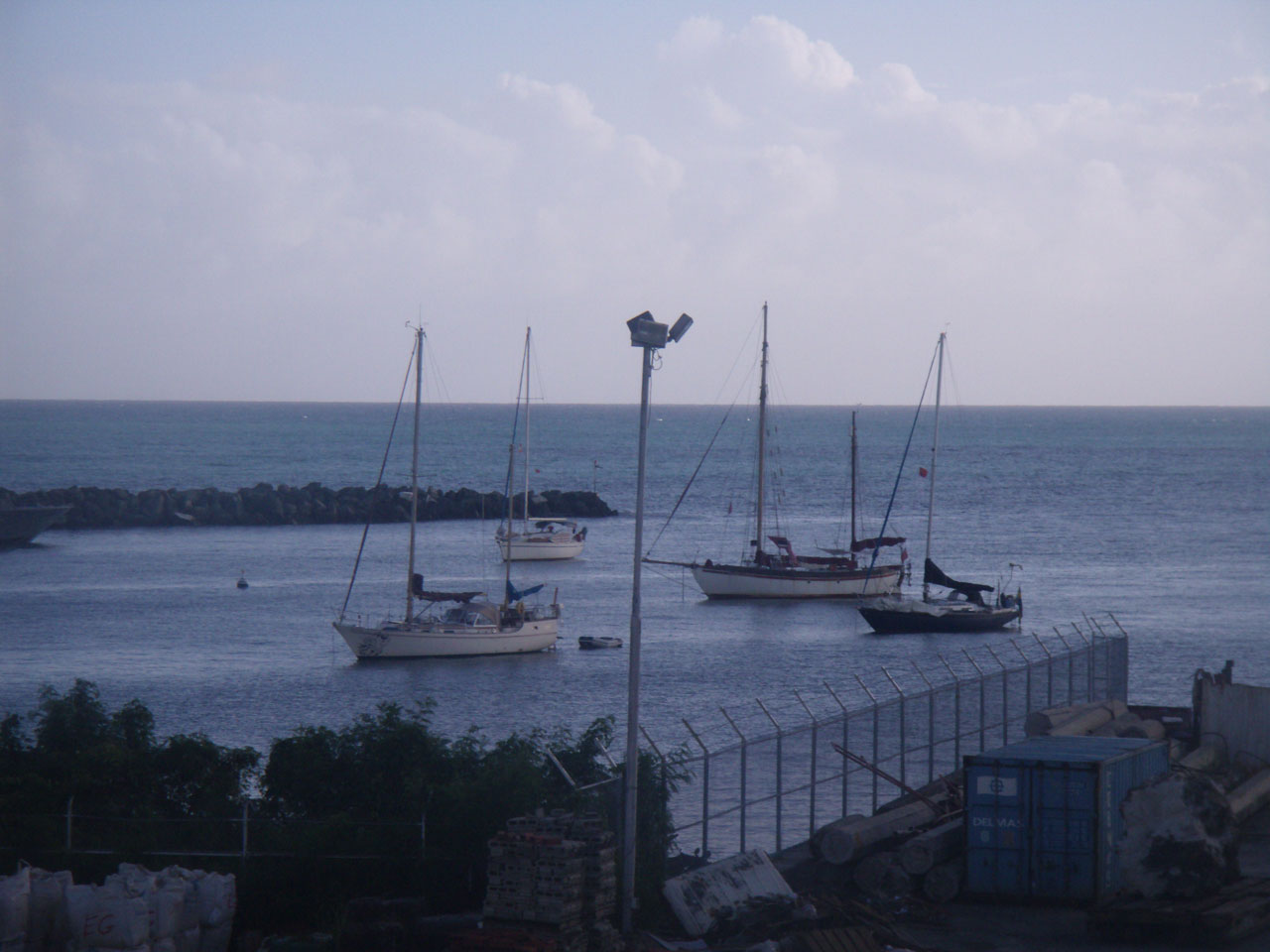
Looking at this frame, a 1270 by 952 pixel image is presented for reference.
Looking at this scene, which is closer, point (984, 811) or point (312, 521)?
point (984, 811)

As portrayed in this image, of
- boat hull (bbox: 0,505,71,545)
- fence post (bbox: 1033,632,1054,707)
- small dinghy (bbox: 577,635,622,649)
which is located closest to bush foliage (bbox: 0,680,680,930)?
fence post (bbox: 1033,632,1054,707)

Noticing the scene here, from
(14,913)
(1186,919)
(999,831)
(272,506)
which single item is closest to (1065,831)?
(999,831)

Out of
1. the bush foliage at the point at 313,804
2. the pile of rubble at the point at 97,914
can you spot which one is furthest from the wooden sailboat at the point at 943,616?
the pile of rubble at the point at 97,914

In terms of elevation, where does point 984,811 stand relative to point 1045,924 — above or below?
above

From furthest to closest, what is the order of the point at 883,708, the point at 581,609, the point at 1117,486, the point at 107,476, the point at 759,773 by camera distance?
1. the point at 107,476
2. the point at 1117,486
3. the point at 581,609
4. the point at 759,773
5. the point at 883,708

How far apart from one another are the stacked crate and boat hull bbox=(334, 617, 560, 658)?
3301 centimetres

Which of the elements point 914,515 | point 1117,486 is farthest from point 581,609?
point 1117,486

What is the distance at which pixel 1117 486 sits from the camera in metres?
134

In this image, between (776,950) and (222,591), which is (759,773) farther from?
(222,591)

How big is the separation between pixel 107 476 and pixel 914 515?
271 ft

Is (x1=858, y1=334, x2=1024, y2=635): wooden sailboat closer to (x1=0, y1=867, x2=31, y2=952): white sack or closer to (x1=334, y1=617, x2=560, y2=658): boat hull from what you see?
(x1=334, y1=617, x2=560, y2=658): boat hull

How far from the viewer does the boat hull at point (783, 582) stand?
6381cm

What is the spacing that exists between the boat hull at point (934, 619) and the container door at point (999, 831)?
123ft

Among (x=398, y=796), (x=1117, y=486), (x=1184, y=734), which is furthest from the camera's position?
(x=1117, y=486)
